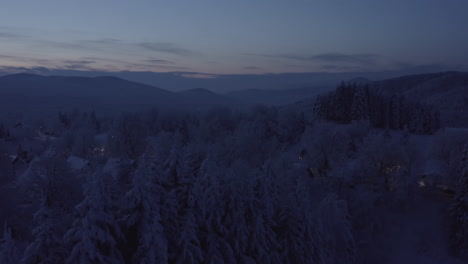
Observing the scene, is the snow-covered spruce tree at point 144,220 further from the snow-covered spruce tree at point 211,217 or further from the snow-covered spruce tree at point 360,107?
the snow-covered spruce tree at point 360,107

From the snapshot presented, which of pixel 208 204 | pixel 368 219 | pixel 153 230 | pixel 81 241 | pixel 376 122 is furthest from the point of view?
pixel 376 122

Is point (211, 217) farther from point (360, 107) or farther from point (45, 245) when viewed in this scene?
point (360, 107)

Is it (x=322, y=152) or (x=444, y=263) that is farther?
(x=322, y=152)

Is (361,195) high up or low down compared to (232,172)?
down

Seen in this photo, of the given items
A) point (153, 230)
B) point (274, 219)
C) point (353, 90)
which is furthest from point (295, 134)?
point (153, 230)

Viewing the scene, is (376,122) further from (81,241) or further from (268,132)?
(81,241)

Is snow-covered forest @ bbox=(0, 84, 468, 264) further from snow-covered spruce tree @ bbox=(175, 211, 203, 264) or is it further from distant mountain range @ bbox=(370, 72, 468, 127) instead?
distant mountain range @ bbox=(370, 72, 468, 127)
